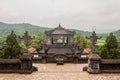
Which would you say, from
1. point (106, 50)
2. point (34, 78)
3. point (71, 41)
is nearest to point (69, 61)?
point (106, 50)

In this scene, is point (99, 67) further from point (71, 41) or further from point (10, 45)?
point (71, 41)

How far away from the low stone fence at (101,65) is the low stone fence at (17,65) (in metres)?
4.74

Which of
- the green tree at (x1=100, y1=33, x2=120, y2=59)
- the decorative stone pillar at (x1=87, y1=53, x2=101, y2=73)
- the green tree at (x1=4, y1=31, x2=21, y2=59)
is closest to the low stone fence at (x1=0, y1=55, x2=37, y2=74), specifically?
the decorative stone pillar at (x1=87, y1=53, x2=101, y2=73)

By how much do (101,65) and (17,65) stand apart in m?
6.52

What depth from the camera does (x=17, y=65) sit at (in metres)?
18.3

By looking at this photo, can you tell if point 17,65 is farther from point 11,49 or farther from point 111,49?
point 111,49

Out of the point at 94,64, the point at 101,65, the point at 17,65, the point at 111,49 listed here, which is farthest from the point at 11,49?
the point at 101,65

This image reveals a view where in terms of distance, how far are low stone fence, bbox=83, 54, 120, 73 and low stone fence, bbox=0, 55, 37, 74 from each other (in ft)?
15.6

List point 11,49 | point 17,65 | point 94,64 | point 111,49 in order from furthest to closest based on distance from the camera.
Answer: point 11,49 → point 111,49 → point 17,65 → point 94,64

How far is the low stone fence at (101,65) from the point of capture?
1800 centimetres

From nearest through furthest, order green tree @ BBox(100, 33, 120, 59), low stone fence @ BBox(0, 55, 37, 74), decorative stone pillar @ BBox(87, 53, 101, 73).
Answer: decorative stone pillar @ BBox(87, 53, 101, 73) < low stone fence @ BBox(0, 55, 37, 74) < green tree @ BBox(100, 33, 120, 59)

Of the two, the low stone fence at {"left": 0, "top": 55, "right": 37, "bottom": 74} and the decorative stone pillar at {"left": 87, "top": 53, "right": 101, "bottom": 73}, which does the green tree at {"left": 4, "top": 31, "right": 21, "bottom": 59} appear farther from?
the decorative stone pillar at {"left": 87, "top": 53, "right": 101, "bottom": 73}

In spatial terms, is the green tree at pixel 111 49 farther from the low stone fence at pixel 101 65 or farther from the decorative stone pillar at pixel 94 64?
the decorative stone pillar at pixel 94 64

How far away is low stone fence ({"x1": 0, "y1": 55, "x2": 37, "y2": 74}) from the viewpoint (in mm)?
18094
